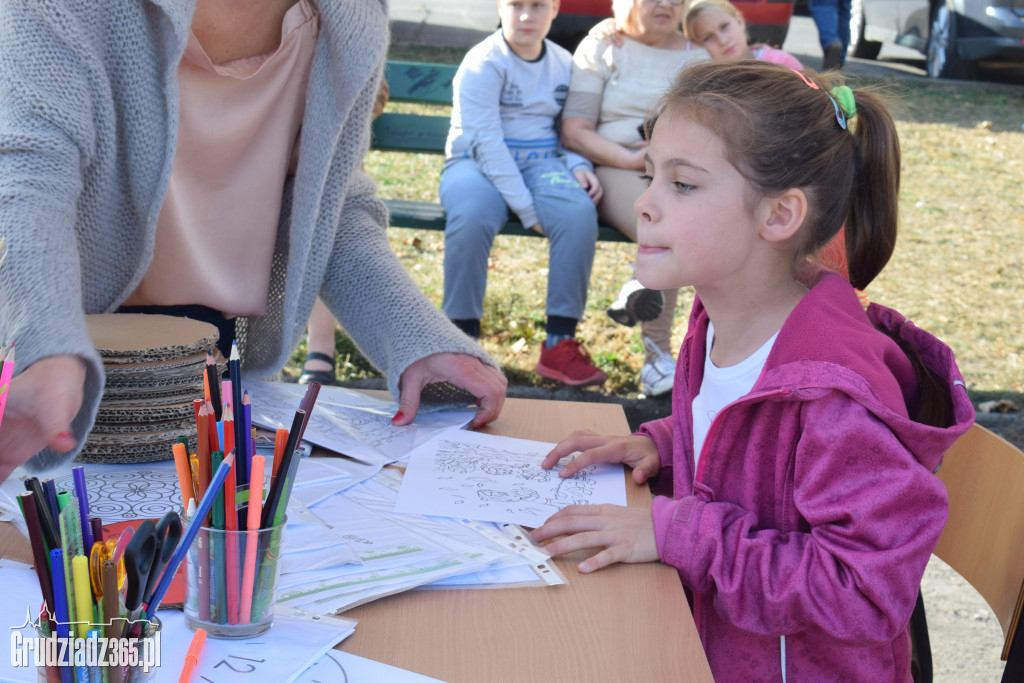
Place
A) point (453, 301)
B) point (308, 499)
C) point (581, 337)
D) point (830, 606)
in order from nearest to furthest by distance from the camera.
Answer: point (830, 606)
point (308, 499)
point (453, 301)
point (581, 337)

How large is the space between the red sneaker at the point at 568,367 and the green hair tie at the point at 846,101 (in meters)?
2.10

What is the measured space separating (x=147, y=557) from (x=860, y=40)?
31.9 ft

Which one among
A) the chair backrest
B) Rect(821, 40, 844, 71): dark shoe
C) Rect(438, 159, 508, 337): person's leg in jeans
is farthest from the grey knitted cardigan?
Rect(821, 40, 844, 71): dark shoe

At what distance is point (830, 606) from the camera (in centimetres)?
97

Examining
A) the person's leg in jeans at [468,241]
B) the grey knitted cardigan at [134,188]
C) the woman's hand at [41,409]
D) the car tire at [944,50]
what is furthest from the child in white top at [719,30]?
the car tire at [944,50]

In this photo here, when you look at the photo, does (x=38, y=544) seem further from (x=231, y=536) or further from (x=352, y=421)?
(x=352, y=421)

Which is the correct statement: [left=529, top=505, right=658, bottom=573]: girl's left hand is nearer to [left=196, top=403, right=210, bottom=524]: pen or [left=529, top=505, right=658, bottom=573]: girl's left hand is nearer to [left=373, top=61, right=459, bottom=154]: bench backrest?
[left=196, top=403, right=210, bottom=524]: pen

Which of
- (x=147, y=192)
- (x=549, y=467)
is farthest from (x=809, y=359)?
(x=147, y=192)

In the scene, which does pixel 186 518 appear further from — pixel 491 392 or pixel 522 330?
pixel 522 330

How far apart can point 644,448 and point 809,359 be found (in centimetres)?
31

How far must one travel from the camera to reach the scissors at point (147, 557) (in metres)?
0.63

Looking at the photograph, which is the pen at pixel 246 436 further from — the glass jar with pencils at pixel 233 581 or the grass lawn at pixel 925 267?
the grass lawn at pixel 925 267

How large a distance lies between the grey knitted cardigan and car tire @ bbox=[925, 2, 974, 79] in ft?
26.2

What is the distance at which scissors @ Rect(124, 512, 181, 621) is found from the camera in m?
0.63
